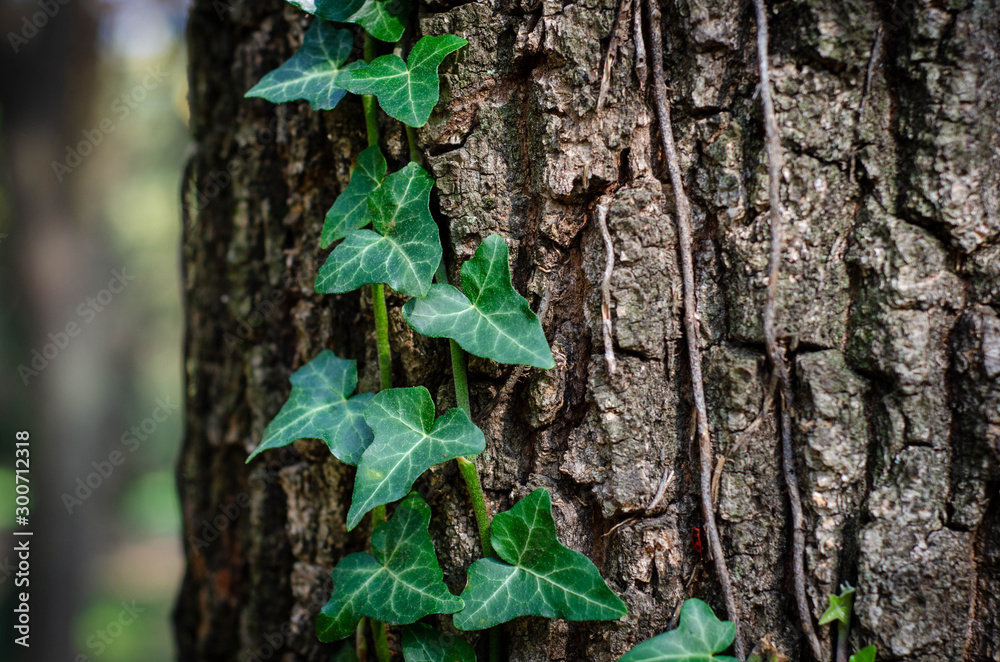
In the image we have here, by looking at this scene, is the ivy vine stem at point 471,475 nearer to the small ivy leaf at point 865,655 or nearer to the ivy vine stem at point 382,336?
the ivy vine stem at point 382,336

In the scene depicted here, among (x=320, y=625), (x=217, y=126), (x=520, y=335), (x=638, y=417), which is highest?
(x=217, y=126)

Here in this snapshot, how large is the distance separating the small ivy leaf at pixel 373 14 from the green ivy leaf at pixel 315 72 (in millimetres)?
41

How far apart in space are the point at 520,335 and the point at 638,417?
0.23 meters

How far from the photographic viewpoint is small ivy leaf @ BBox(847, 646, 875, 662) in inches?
29.1

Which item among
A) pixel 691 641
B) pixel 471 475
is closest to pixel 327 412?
pixel 471 475

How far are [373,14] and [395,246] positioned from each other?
40 centimetres

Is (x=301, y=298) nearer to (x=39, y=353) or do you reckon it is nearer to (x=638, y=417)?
(x=638, y=417)

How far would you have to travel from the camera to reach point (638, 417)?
32.4 inches

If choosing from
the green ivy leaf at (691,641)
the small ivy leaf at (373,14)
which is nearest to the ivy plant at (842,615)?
the green ivy leaf at (691,641)

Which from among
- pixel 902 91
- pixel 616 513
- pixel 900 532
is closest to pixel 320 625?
pixel 616 513

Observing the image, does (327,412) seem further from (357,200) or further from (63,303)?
(63,303)

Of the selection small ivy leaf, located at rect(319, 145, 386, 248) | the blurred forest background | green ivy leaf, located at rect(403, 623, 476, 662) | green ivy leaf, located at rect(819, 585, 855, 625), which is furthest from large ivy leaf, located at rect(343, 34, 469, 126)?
the blurred forest background

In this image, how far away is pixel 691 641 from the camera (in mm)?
764

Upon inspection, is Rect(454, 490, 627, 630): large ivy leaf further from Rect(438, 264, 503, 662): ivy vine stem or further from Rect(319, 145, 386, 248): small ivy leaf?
Rect(319, 145, 386, 248): small ivy leaf
